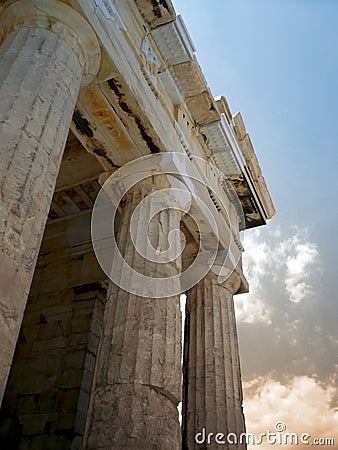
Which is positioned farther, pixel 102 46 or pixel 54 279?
pixel 54 279

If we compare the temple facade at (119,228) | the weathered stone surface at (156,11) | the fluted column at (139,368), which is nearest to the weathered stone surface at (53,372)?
the temple facade at (119,228)

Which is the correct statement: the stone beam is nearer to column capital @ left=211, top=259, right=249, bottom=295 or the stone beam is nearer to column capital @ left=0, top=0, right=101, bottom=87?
column capital @ left=211, top=259, right=249, bottom=295

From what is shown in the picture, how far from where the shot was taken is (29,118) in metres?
4.36

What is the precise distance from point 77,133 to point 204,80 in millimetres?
3634

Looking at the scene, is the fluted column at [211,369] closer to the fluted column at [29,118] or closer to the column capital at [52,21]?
the fluted column at [29,118]

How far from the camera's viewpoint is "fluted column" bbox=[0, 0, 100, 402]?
3611mm

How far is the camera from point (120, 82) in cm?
671

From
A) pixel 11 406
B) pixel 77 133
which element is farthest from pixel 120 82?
pixel 11 406

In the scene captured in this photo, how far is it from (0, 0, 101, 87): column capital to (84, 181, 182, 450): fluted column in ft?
9.72

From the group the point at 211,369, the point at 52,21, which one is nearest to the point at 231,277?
the point at 211,369

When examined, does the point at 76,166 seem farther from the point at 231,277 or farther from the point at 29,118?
the point at 29,118

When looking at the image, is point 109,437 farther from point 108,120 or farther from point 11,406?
point 11,406

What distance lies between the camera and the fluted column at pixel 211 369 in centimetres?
791

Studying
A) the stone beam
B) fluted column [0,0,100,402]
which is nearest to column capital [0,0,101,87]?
fluted column [0,0,100,402]
